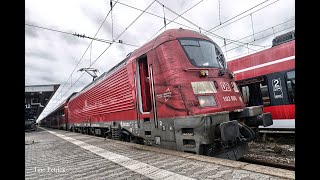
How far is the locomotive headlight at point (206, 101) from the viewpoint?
4.96m

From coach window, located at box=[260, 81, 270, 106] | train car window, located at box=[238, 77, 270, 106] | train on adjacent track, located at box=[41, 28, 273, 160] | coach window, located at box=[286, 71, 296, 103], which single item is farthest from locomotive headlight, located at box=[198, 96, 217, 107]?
coach window, located at box=[260, 81, 270, 106]

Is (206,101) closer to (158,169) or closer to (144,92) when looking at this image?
(158,169)

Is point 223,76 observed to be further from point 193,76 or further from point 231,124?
point 231,124

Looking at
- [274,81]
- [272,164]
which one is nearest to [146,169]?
[272,164]

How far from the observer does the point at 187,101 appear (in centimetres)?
495

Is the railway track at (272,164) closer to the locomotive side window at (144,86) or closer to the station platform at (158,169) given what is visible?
the station platform at (158,169)

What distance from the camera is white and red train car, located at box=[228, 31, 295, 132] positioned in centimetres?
758

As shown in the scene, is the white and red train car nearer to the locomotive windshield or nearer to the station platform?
the locomotive windshield

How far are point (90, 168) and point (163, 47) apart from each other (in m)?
3.14

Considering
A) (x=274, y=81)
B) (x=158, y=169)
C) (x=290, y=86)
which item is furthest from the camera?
(x=274, y=81)

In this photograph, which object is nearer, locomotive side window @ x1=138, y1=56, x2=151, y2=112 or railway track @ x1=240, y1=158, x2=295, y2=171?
railway track @ x1=240, y1=158, x2=295, y2=171

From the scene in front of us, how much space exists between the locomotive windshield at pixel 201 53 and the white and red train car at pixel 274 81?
292 cm

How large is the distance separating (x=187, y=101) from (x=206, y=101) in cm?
42
